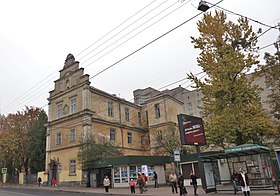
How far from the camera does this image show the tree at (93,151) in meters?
34.0

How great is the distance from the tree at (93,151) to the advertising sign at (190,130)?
17.0 m

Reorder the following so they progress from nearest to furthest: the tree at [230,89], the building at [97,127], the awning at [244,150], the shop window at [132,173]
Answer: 1. the awning at [244,150]
2. the tree at [230,89]
3. the shop window at [132,173]
4. the building at [97,127]

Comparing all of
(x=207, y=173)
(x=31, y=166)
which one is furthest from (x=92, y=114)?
(x=207, y=173)

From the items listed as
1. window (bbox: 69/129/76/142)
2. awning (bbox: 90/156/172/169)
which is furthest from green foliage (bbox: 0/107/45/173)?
awning (bbox: 90/156/172/169)

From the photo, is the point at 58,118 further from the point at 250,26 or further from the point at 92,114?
the point at 250,26

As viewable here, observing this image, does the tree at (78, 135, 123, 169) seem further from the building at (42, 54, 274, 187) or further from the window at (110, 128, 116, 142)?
the window at (110, 128, 116, 142)

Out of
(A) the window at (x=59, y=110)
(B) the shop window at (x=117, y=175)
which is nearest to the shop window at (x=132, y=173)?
(B) the shop window at (x=117, y=175)

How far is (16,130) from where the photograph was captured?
52.4 meters

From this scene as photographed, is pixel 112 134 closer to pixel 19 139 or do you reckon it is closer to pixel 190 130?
pixel 19 139

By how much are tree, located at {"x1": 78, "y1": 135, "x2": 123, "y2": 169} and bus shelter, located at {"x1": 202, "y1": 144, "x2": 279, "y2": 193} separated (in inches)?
686

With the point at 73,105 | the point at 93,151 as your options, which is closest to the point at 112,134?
the point at 73,105

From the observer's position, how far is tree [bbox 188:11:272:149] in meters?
23.0

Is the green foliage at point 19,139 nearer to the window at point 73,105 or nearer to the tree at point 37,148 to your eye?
the tree at point 37,148

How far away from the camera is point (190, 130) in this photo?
67.1ft
